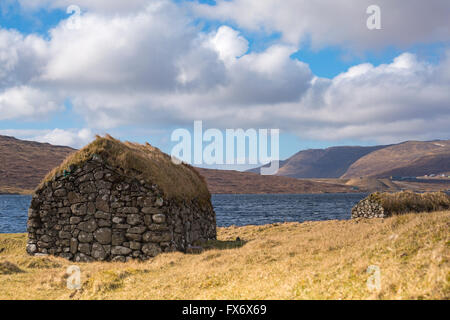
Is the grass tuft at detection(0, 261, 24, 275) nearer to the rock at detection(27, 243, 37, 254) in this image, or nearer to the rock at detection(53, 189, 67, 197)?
the rock at detection(27, 243, 37, 254)

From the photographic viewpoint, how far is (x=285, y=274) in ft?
37.1

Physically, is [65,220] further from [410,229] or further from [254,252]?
[410,229]

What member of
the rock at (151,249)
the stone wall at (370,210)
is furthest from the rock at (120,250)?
the stone wall at (370,210)

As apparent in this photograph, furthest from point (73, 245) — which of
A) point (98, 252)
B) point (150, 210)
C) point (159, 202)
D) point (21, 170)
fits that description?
point (21, 170)

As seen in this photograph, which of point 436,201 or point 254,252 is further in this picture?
point 436,201

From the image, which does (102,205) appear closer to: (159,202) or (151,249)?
(159,202)

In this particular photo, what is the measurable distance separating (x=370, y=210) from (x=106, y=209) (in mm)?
22796

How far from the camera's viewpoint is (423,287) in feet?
26.0

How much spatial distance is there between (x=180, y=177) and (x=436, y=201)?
2364cm

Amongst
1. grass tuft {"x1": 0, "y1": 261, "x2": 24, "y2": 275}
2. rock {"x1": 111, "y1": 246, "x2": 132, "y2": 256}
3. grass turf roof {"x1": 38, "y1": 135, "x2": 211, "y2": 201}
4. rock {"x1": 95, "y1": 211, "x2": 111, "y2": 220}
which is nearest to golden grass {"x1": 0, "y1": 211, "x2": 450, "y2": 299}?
grass tuft {"x1": 0, "y1": 261, "x2": 24, "y2": 275}

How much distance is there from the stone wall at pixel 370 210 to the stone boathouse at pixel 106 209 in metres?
18.3
